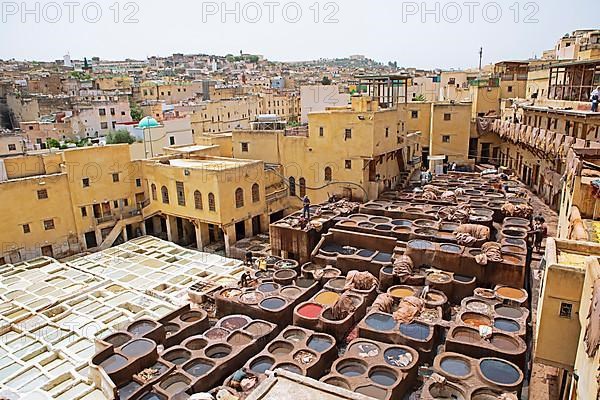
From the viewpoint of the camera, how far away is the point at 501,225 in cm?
2491

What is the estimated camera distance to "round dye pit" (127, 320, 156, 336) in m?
16.7

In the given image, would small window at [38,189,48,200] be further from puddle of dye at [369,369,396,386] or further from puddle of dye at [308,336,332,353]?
puddle of dye at [369,369,396,386]

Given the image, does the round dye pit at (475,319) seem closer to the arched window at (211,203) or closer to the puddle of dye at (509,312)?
the puddle of dye at (509,312)

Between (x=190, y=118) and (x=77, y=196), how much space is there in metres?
22.7

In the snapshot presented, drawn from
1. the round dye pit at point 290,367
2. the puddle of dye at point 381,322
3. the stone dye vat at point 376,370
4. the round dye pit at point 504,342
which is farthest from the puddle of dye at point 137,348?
the round dye pit at point 504,342

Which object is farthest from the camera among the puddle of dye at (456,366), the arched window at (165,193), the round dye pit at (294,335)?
the arched window at (165,193)

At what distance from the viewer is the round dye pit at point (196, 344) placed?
632 inches

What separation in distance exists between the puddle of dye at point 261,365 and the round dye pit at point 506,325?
8.02 metres

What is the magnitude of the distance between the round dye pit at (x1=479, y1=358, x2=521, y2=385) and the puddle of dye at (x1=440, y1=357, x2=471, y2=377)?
419 mm

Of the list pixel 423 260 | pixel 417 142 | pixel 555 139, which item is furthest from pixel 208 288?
pixel 417 142

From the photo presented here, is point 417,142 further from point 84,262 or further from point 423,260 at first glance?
point 84,262

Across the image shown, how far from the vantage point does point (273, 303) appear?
61.2 feet

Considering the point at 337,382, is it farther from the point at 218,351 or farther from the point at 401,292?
the point at 401,292

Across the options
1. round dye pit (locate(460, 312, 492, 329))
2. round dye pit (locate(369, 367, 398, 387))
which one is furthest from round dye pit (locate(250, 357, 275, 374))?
round dye pit (locate(460, 312, 492, 329))
